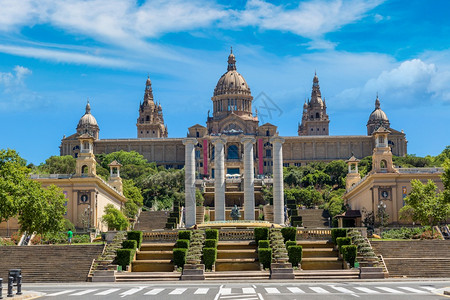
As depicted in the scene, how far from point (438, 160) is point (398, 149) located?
41.9 meters

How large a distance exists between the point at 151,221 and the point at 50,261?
45.4m

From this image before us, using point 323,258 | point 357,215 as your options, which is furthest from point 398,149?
point 323,258

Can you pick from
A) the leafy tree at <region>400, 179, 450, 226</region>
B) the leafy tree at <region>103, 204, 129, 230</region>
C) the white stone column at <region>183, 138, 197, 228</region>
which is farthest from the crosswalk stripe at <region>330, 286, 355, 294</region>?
the leafy tree at <region>103, 204, 129, 230</region>

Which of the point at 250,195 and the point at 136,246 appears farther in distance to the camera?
the point at 250,195

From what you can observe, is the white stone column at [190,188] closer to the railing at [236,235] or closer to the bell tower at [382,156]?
the railing at [236,235]

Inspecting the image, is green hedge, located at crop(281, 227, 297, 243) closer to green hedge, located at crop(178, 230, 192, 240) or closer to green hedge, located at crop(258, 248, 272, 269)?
green hedge, located at crop(258, 248, 272, 269)

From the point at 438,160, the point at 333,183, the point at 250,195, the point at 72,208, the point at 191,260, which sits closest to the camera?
the point at 191,260

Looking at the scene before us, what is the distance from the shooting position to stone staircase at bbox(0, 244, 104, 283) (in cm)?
4759

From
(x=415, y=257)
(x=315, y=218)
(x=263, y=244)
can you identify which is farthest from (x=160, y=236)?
(x=315, y=218)

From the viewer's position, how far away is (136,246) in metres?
52.8

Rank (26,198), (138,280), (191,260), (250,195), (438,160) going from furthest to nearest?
(438,160) < (250,195) < (26,198) < (191,260) < (138,280)

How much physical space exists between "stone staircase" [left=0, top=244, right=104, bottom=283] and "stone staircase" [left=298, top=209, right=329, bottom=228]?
44.5 meters

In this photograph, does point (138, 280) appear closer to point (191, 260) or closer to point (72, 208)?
point (191, 260)

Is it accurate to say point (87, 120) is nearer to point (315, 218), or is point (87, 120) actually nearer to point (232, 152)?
point (232, 152)
